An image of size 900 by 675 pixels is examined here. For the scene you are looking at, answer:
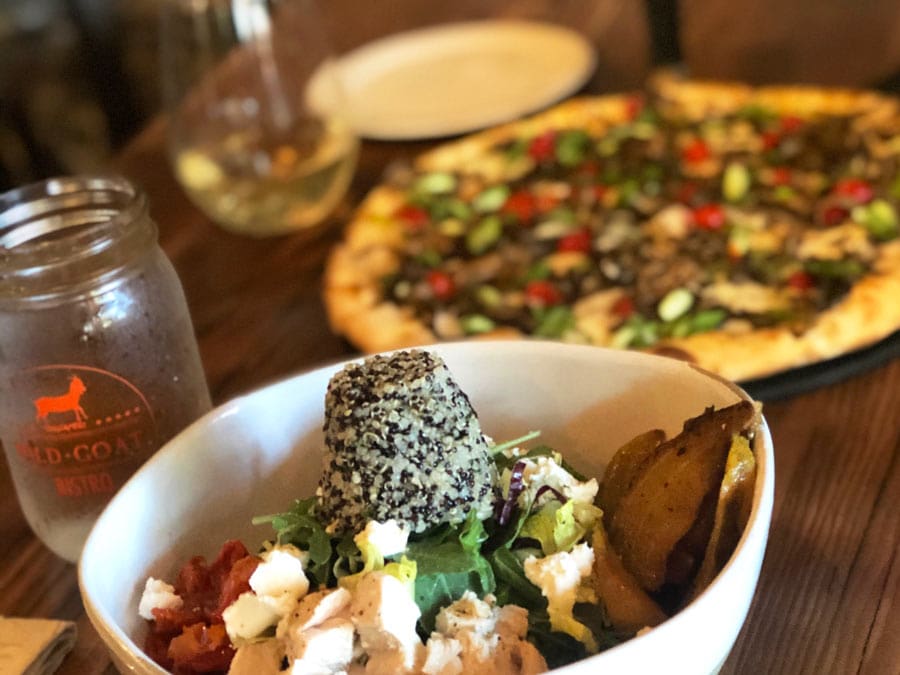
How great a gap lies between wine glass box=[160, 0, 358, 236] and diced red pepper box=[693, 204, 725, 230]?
0.49 metres

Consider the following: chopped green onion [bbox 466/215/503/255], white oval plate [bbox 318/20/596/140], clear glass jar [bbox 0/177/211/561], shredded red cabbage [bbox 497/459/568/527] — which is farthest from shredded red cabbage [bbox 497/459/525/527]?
white oval plate [bbox 318/20/596/140]

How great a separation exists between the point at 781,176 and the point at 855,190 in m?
0.11

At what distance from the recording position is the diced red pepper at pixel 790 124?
1.34 meters

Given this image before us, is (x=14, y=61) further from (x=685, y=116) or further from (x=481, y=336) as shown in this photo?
(x=481, y=336)

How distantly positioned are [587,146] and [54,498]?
92cm

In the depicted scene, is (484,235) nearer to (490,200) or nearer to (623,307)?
(490,200)

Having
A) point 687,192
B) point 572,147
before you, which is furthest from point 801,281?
point 572,147

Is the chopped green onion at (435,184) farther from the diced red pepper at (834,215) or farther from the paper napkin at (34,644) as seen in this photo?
the paper napkin at (34,644)

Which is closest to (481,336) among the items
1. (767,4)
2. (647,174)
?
(647,174)

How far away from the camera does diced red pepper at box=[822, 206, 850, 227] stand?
3.72ft

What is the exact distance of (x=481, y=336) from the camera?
1.05 m

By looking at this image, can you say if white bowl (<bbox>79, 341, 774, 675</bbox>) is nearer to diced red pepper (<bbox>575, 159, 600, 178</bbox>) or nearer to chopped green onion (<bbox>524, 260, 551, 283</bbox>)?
chopped green onion (<bbox>524, 260, 551, 283</bbox>)

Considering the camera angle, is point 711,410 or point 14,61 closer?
point 711,410

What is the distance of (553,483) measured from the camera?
1.96 feet
